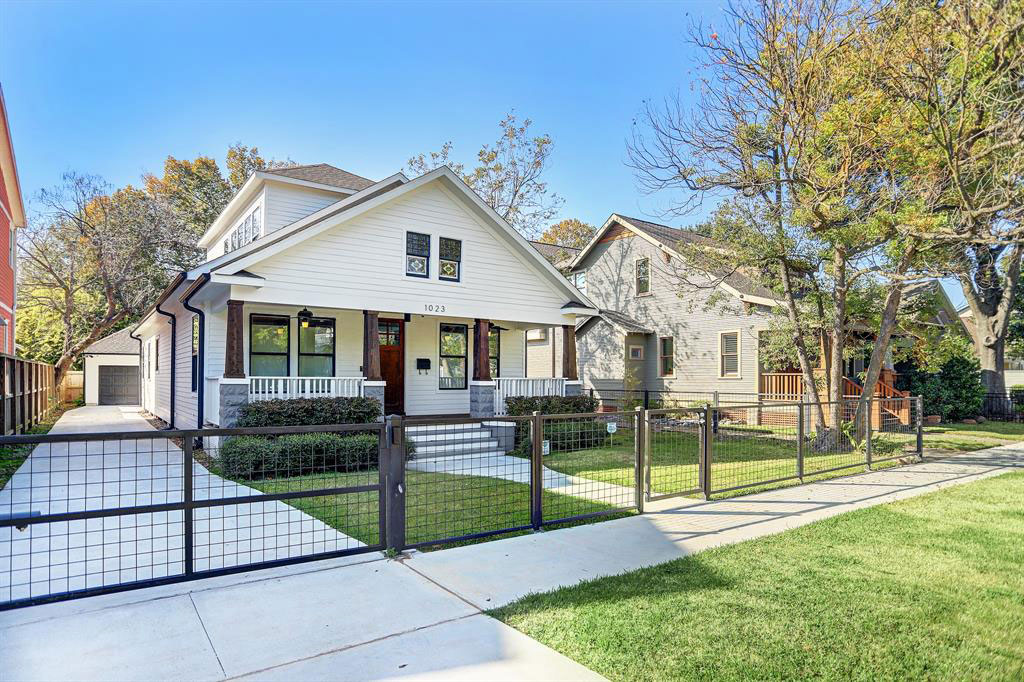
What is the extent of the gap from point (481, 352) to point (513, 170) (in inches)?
660

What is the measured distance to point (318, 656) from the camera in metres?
3.27

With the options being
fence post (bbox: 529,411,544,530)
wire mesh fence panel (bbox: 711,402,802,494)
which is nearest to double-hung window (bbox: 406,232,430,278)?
wire mesh fence panel (bbox: 711,402,802,494)

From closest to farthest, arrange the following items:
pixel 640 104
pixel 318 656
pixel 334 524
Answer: pixel 318 656 → pixel 334 524 → pixel 640 104

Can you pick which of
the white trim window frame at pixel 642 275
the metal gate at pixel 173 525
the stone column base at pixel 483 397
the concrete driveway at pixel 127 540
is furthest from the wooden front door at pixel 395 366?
the white trim window frame at pixel 642 275

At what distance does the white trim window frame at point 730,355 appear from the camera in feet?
60.8

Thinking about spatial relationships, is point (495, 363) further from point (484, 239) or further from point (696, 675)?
point (696, 675)

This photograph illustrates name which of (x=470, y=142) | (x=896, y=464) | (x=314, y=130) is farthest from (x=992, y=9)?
(x=470, y=142)

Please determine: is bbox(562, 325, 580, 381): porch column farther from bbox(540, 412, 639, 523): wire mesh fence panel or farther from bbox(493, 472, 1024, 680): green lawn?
bbox(493, 472, 1024, 680): green lawn

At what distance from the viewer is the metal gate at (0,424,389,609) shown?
419cm

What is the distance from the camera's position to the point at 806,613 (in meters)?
3.86

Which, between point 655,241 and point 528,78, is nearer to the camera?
point 528,78

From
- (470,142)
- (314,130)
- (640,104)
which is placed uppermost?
(470,142)

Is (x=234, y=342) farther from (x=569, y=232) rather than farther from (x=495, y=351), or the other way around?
(x=569, y=232)

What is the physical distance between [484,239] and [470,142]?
1589 centimetres
